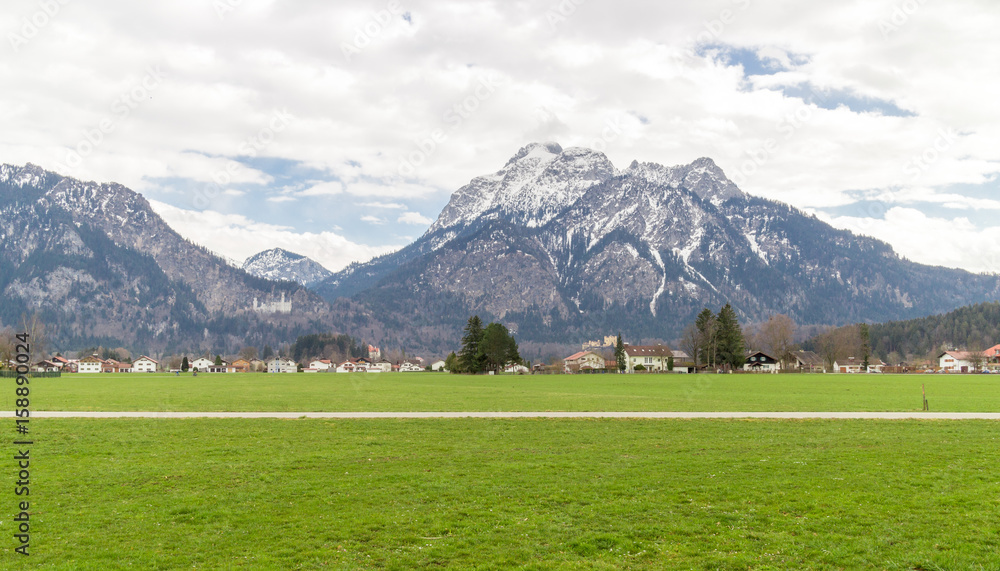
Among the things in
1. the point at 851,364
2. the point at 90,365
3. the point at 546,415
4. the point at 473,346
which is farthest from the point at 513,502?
the point at 90,365

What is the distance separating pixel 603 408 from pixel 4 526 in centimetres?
3109

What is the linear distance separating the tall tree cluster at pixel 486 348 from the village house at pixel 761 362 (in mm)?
61181

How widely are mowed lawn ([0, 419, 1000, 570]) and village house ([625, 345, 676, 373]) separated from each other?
133 metres

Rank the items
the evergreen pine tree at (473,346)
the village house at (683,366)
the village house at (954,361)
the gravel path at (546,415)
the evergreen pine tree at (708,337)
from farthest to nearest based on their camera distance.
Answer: the village house at (954,361) < the village house at (683,366) < the evergreen pine tree at (708,337) < the evergreen pine tree at (473,346) < the gravel path at (546,415)

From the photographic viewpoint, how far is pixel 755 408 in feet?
125

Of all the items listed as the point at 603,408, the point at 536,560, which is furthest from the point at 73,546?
the point at 603,408

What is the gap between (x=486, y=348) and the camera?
120750 millimetres

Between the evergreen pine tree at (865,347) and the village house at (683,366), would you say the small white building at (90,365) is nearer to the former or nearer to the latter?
the village house at (683,366)

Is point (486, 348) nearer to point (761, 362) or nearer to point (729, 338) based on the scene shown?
point (729, 338)

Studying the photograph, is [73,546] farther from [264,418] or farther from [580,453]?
[264,418]

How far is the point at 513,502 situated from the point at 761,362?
151 meters

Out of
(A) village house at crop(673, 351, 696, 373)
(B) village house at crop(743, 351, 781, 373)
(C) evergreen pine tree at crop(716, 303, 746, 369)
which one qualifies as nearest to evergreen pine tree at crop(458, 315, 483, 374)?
(C) evergreen pine tree at crop(716, 303, 746, 369)

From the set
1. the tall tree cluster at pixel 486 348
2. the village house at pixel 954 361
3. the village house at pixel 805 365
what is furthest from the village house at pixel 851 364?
the tall tree cluster at pixel 486 348

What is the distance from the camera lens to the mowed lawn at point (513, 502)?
35.7 ft
